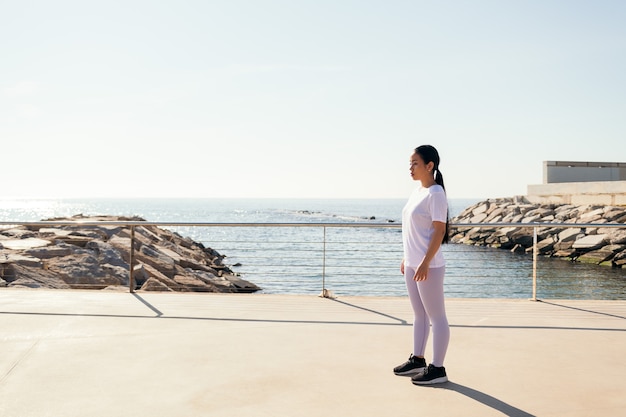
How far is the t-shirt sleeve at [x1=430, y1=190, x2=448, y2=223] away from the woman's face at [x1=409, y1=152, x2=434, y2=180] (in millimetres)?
150

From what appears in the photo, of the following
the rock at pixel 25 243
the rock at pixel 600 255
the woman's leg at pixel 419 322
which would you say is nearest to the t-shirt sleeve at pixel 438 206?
the woman's leg at pixel 419 322

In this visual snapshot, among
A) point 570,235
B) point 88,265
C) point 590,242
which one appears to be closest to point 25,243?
point 88,265

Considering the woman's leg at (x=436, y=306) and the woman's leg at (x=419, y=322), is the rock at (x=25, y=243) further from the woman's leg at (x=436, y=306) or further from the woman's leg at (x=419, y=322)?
the woman's leg at (x=436, y=306)

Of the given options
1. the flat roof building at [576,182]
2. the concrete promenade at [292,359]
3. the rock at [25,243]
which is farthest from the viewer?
the flat roof building at [576,182]

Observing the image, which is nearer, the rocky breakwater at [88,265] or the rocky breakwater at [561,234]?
the rocky breakwater at [88,265]

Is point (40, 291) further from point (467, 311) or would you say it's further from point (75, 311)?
point (467, 311)

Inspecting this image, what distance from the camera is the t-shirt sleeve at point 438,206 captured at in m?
3.40

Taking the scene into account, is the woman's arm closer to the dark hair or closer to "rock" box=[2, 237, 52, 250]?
the dark hair

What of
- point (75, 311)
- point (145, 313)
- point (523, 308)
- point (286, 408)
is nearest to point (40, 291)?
point (75, 311)

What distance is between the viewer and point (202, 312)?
561 centimetres

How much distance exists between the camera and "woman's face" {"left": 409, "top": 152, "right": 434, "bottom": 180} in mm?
3545

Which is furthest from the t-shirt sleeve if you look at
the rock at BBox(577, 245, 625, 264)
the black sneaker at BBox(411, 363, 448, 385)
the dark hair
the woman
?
the rock at BBox(577, 245, 625, 264)

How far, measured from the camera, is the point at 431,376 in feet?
11.6

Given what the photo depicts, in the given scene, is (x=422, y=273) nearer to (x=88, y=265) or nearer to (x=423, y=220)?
(x=423, y=220)
